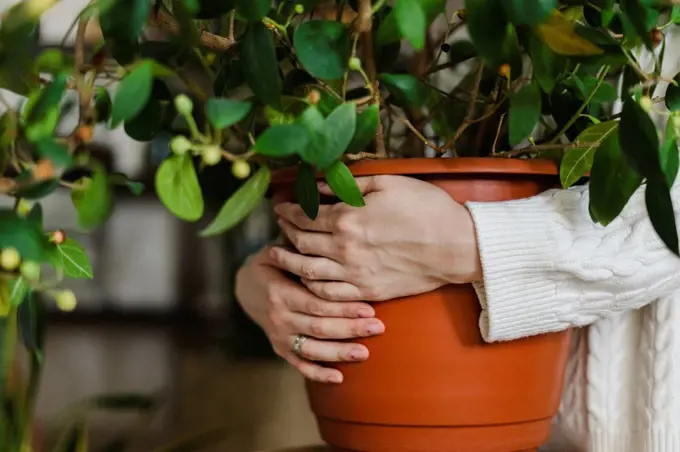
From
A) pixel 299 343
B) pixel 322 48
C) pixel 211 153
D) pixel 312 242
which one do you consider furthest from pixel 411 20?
A: pixel 299 343

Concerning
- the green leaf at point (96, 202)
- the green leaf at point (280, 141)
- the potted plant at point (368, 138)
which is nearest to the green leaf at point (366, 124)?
the potted plant at point (368, 138)

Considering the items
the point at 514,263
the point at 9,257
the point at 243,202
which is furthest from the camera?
the point at 514,263

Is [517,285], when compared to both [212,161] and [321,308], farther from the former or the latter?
[212,161]

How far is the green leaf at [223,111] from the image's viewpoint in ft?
1.61

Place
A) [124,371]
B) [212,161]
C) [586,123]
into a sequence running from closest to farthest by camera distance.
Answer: [212,161] < [586,123] < [124,371]

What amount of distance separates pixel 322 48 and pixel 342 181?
118 mm

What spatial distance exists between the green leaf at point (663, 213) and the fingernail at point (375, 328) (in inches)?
11.9

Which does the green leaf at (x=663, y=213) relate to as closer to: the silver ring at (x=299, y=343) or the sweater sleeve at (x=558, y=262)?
the sweater sleeve at (x=558, y=262)

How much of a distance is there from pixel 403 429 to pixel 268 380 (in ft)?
1.71

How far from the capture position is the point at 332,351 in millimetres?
745

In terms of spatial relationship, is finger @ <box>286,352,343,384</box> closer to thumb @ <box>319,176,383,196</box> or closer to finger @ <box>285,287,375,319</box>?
finger @ <box>285,287,375,319</box>

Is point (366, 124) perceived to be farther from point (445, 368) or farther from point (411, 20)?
point (445, 368)

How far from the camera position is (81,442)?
873 mm

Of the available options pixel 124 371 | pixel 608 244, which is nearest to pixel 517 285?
pixel 608 244
